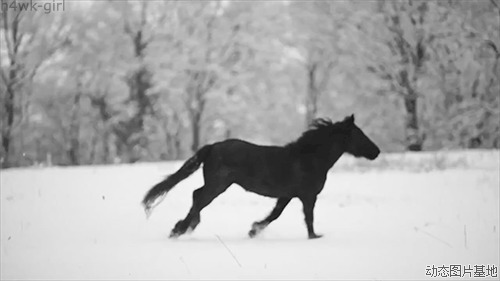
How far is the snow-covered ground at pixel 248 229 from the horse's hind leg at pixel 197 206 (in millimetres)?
152

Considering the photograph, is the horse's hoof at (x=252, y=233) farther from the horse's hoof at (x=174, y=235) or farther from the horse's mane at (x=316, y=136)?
the horse's mane at (x=316, y=136)

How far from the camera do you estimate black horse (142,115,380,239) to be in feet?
22.4

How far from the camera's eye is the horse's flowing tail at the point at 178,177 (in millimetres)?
6995

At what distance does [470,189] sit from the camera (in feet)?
37.2

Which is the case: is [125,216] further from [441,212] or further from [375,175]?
[375,175]

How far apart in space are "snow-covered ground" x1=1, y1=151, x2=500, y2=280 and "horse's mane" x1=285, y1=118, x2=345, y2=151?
118 cm

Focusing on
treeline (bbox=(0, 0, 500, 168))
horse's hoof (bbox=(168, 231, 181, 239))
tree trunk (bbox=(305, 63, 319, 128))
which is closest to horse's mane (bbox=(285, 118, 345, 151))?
horse's hoof (bbox=(168, 231, 181, 239))

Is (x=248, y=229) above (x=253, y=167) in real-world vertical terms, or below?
below

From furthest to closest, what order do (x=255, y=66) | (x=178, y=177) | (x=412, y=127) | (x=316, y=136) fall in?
(x=255, y=66) → (x=412, y=127) → (x=316, y=136) → (x=178, y=177)

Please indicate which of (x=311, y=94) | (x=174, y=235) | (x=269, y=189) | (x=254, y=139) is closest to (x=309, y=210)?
(x=269, y=189)

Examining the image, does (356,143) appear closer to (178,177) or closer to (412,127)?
(178,177)

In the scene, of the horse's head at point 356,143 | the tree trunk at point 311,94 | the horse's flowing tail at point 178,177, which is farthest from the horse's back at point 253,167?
the tree trunk at point 311,94

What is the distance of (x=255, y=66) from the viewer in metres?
26.5

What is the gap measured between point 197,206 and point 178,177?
49cm
